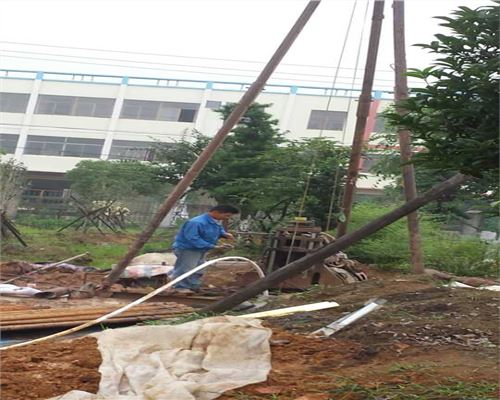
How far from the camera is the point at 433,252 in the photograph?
10.5 m

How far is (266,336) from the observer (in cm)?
416

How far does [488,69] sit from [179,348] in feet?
8.63

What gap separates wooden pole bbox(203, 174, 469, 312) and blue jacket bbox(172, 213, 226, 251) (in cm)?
205

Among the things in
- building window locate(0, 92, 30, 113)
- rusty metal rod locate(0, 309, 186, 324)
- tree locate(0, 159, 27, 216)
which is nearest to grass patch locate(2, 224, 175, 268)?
tree locate(0, 159, 27, 216)

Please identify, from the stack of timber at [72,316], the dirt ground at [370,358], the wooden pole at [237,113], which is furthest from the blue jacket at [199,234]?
the dirt ground at [370,358]

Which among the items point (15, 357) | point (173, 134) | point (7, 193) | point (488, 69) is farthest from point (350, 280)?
point (173, 134)

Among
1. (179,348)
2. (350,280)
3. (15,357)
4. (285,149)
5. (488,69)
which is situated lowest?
(15,357)

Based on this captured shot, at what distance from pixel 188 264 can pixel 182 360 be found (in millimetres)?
4336

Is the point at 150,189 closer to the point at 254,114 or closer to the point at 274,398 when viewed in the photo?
the point at 254,114

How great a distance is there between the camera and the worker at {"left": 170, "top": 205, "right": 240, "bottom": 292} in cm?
795

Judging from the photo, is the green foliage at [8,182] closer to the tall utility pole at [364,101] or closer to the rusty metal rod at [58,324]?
the tall utility pole at [364,101]

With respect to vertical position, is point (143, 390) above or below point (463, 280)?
below

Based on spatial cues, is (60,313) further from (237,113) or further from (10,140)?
(10,140)

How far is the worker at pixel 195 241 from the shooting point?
7953 mm
